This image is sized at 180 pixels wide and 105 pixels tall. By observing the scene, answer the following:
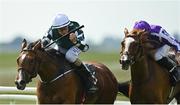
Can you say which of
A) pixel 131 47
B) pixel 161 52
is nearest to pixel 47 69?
pixel 131 47

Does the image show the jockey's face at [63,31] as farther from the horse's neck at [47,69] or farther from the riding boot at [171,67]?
the riding boot at [171,67]

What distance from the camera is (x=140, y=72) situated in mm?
10633

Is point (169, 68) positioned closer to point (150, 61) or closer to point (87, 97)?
point (150, 61)

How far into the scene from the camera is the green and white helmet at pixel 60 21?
35.2ft

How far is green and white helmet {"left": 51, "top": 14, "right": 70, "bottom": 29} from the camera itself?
35.2 ft

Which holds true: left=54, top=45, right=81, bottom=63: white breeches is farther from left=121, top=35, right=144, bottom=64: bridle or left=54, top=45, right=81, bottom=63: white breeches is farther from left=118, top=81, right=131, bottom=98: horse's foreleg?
left=118, top=81, right=131, bottom=98: horse's foreleg

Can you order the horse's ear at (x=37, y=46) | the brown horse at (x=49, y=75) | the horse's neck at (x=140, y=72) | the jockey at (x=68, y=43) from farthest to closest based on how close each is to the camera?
1. the jockey at (x=68, y=43)
2. the horse's neck at (x=140, y=72)
3. the horse's ear at (x=37, y=46)
4. the brown horse at (x=49, y=75)

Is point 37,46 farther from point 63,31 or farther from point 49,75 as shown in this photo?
point 63,31

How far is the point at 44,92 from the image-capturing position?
1035cm

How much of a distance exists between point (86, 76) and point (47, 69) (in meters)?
0.83

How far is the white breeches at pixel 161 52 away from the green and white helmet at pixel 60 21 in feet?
5.51

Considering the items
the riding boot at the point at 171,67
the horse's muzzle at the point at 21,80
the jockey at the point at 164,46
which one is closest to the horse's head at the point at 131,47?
the jockey at the point at 164,46

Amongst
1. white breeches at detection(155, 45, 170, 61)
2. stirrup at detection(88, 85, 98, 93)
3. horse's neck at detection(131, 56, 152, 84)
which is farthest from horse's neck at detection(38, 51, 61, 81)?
white breeches at detection(155, 45, 170, 61)

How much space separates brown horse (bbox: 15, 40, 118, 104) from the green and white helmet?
45 centimetres
